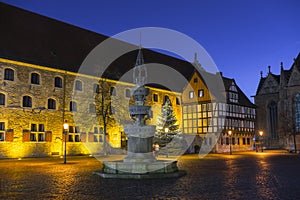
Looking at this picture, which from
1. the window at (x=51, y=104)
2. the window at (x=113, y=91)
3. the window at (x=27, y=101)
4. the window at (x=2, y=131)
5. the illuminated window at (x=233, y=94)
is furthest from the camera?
the illuminated window at (x=233, y=94)

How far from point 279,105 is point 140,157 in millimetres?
45536

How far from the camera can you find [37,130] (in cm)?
3016

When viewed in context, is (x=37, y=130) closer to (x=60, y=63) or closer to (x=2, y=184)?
(x=60, y=63)

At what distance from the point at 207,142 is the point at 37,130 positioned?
21.2m

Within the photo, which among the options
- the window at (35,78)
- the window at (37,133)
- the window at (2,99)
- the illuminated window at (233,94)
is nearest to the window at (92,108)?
the window at (37,133)

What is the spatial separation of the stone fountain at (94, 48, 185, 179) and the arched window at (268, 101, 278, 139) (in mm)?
50108

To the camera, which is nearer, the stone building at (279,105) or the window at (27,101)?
the window at (27,101)

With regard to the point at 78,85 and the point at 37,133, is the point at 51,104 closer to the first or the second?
the point at 37,133

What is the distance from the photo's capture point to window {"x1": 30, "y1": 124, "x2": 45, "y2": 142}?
29.8 m

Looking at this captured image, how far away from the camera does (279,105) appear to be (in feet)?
177

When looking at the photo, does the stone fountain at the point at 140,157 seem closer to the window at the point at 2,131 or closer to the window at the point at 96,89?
the window at the point at 2,131

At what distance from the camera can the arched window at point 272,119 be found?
60.0 m

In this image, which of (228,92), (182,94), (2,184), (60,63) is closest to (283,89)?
(228,92)

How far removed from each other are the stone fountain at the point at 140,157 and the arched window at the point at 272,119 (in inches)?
1973
